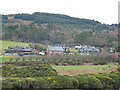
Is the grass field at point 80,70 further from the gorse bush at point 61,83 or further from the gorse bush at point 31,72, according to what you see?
the gorse bush at point 61,83

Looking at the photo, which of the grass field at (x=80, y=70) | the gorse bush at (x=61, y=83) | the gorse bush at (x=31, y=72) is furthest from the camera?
the grass field at (x=80, y=70)

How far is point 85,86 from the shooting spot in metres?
14.9

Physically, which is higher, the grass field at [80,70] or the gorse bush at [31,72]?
the gorse bush at [31,72]

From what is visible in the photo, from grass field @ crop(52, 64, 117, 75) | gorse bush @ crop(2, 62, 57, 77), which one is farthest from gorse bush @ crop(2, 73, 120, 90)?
grass field @ crop(52, 64, 117, 75)

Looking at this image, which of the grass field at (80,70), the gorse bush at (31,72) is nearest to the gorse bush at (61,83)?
the gorse bush at (31,72)

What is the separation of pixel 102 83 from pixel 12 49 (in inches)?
1209

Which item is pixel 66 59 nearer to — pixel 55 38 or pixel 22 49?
pixel 22 49

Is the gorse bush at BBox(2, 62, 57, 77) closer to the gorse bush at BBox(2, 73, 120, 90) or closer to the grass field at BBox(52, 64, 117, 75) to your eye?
the grass field at BBox(52, 64, 117, 75)

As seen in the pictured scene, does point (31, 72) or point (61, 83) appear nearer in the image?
point (61, 83)

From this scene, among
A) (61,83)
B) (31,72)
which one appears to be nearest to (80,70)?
(31,72)

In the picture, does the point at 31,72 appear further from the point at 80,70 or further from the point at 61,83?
the point at 80,70

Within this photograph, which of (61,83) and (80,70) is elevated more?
(61,83)

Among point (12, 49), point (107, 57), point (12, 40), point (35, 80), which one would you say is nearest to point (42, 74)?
point (35, 80)

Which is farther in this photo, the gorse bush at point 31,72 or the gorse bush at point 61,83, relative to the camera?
the gorse bush at point 31,72
